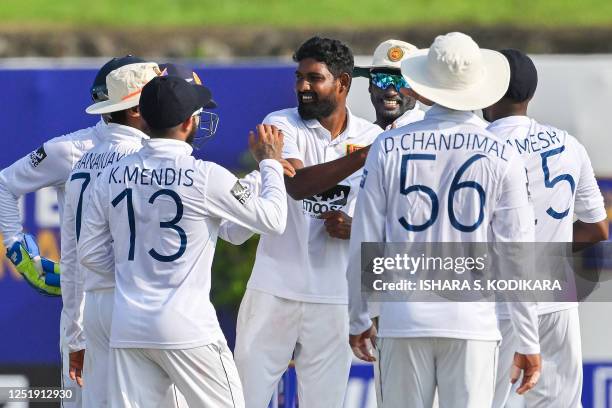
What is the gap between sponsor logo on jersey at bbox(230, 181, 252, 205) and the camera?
5301 mm

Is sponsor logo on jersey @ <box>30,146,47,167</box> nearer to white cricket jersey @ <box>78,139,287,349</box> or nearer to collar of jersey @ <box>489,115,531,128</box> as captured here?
white cricket jersey @ <box>78,139,287,349</box>

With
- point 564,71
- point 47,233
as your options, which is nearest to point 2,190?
point 47,233

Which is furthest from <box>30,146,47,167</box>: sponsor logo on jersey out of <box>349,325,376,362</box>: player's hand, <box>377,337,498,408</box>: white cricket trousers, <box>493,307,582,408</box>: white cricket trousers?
<box>493,307,582,408</box>: white cricket trousers

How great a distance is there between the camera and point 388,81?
6.63 m

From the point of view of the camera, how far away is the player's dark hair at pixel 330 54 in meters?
6.46

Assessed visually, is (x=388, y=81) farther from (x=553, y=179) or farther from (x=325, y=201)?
(x=553, y=179)

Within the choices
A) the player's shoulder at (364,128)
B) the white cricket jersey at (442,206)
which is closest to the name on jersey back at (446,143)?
the white cricket jersey at (442,206)

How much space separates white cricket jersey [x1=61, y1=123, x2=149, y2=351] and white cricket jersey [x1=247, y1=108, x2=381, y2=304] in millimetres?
849

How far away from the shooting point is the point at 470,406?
203 inches

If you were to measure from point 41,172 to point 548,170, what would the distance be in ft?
7.94

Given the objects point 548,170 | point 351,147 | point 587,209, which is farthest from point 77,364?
point 587,209

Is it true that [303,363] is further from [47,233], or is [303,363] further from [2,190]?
[47,233]

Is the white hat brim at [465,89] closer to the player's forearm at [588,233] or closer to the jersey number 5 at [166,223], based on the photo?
the jersey number 5 at [166,223]

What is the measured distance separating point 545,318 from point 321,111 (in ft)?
4.80
